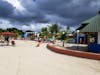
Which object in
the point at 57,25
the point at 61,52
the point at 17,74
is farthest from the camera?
the point at 57,25

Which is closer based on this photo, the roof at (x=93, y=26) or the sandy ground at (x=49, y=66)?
the sandy ground at (x=49, y=66)

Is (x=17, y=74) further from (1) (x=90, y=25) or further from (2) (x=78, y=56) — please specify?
(1) (x=90, y=25)

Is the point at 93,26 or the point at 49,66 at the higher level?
the point at 93,26

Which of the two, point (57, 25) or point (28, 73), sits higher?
point (57, 25)

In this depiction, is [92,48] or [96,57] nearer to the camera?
[96,57]

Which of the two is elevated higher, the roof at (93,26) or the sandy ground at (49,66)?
the roof at (93,26)

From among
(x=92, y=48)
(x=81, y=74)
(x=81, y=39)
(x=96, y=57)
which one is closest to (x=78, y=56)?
(x=96, y=57)

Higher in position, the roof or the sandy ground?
the roof

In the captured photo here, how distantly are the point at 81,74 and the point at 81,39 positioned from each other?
150 ft

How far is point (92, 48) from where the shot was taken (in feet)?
85.7

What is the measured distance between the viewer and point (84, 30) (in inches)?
1051

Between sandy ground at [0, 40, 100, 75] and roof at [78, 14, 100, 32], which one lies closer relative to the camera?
sandy ground at [0, 40, 100, 75]

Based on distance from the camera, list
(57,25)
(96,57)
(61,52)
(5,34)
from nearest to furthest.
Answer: (96,57), (61,52), (5,34), (57,25)

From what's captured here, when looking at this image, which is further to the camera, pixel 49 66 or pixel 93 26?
pixel 93 26
